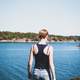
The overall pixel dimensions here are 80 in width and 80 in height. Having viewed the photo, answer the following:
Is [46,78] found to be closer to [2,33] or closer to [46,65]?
[46,65]

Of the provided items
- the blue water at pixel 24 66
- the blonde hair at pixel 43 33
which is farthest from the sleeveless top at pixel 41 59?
the blue water at pixel 24 66

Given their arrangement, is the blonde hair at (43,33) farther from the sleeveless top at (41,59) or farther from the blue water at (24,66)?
the blue water at (24,66)

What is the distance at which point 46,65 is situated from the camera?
4.27 m

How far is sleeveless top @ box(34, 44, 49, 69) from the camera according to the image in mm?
4264

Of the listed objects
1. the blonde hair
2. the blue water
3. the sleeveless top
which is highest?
the blonde hair

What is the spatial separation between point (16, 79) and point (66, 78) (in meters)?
3.31

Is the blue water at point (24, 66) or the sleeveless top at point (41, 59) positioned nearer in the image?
the sleeveless top at point (41, 59)

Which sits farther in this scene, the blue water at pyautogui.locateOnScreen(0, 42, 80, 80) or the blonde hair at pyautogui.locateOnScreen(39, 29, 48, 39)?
the blue water at pyautogui.locateOnScreen(0, 42, 80, 80)

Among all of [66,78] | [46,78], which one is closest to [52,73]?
[46,78]

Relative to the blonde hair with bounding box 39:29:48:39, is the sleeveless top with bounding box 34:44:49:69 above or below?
below

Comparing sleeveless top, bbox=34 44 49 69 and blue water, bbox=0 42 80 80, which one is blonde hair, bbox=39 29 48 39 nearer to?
sleeveless top, bbox=34 44 49 69

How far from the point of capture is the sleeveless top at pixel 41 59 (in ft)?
14.0

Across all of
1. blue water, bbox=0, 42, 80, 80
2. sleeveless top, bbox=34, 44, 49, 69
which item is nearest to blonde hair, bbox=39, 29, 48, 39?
sleeveless top, bbox=34, 44, 49, 69

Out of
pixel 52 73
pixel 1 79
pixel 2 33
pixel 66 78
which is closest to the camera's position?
pixel 52 73
